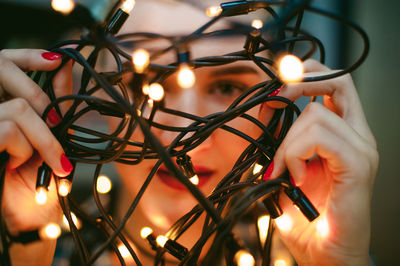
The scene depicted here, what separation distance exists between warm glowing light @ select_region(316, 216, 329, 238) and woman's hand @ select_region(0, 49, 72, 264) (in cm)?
45

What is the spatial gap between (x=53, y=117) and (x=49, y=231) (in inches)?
8.9

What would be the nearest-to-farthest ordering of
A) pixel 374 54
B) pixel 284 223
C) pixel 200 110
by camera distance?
1. pixel 284 223
2. pixel 200 110
3. pixel 374 54

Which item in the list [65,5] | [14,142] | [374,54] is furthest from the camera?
[374,54]

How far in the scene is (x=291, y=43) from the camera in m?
0.45

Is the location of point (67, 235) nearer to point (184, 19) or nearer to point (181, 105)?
point (181, 105)

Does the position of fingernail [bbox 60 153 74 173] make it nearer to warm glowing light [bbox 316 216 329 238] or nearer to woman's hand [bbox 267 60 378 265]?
woman's hand [bbox 267 60 378 265]

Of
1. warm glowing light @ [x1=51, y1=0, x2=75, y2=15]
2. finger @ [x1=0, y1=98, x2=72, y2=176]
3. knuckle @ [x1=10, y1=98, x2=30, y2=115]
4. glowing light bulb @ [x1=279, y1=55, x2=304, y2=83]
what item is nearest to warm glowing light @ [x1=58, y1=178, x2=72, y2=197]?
finger @ [x1=0, y1=98, x2=72, y2=176]

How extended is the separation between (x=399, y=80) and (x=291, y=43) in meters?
0.93

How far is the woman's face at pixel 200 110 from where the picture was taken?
2.05 ft

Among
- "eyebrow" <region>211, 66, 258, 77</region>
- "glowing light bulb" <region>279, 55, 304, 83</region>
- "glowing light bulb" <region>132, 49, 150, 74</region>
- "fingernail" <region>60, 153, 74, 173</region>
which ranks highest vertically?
"eyebrow" <region>211, 66, 258, 77</region>

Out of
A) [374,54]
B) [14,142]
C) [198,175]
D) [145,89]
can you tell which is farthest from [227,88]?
[374,54]

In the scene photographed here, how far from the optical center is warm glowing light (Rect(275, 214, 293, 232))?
533mm

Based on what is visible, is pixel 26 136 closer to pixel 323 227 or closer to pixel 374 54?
pixel 323 227

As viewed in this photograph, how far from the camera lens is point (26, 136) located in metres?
0.42
